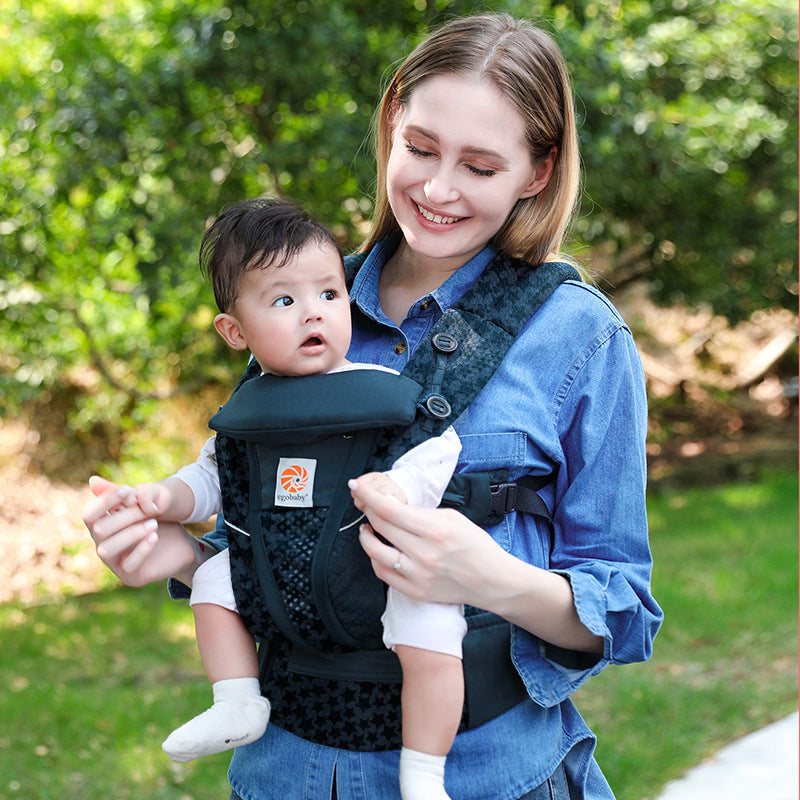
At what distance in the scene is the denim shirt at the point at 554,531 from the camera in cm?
141

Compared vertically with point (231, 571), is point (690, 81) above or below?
below

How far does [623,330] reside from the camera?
1509 millimetres

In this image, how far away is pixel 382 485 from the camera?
52.7 inches

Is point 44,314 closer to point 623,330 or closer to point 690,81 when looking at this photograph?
point 690,81

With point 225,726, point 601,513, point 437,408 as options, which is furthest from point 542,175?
point 225,726

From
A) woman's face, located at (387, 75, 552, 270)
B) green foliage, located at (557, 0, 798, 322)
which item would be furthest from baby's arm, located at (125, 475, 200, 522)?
green foliage, located at (557, 0, 798, 322)

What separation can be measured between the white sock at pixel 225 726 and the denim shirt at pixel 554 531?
74 millimetres

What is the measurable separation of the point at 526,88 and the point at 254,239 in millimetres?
494

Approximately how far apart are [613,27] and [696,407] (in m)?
4.38

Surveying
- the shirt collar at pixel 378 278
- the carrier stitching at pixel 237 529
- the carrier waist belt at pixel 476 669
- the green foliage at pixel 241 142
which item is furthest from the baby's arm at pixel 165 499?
the green foliage at pixel 241 142

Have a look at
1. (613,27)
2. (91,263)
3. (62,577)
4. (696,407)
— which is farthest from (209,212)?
(696,407)

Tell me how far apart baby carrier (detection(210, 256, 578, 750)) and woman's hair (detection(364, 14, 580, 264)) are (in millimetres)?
221

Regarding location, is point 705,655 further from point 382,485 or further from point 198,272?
point 382,485

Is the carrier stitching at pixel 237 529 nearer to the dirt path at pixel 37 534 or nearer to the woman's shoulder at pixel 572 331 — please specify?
the woman's shoulder at pixel 572 331
